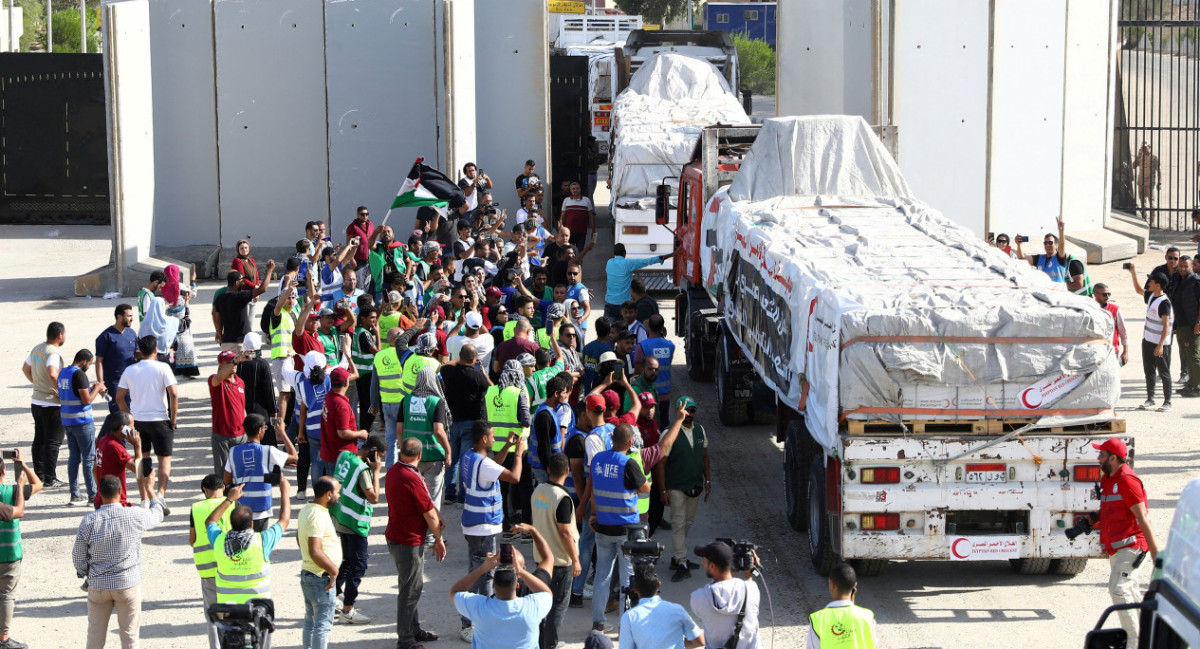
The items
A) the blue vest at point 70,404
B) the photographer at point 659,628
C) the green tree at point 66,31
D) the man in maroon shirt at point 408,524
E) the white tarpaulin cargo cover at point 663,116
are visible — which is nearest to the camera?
the photographer at point 659,628

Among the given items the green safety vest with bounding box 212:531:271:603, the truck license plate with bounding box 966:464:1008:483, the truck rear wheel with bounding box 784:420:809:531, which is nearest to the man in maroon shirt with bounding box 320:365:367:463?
the green safety vest with bounding box 212:531:271:603

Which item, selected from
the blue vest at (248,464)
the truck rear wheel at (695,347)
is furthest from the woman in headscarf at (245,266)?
the blue vest at (248,464)

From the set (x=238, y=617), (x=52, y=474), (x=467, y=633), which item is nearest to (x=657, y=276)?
(x=52, y=474)

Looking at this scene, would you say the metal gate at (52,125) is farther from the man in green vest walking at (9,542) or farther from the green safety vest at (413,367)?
the man in green vest walking at (9,542)

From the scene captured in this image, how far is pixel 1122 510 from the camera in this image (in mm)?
9438

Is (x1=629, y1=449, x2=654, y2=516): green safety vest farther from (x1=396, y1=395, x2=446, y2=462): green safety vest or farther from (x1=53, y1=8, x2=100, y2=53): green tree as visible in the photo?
(x1=53, y1=8, x2=100, y2=53): green tree

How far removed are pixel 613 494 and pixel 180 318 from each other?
27.9ft

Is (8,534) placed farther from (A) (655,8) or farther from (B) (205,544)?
(A) (655,8)

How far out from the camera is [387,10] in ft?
81.0

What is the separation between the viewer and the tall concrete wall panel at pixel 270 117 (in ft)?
81.8

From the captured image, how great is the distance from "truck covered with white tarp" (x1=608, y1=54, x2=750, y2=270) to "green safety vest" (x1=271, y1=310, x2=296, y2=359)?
6.23 meters

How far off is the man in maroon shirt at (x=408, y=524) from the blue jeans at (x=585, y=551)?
1.17 meters

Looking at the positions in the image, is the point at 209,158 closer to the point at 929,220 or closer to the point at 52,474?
the point at 52,474

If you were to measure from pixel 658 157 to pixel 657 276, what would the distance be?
1917 millimetres
